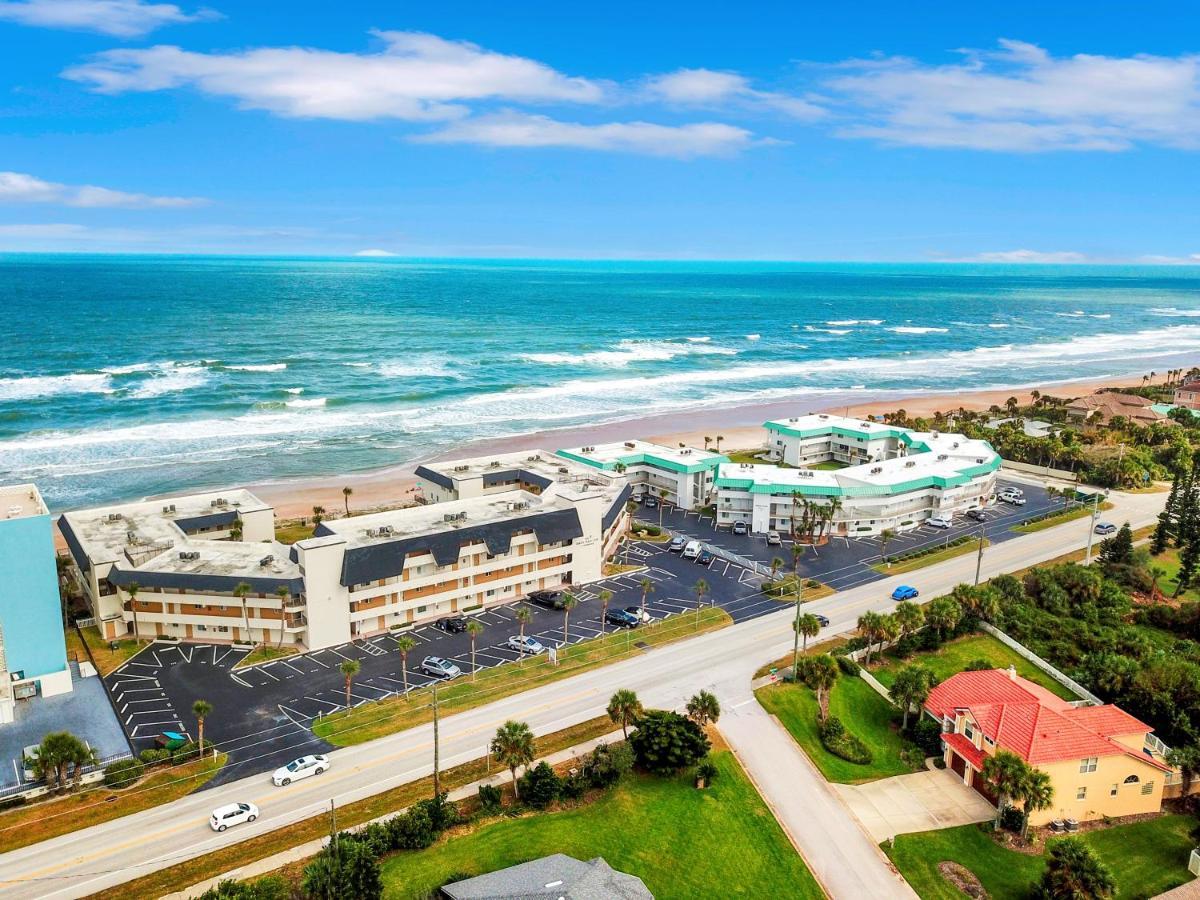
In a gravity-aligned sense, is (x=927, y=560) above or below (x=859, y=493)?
below

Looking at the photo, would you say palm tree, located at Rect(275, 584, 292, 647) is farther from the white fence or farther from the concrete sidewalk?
the white fence

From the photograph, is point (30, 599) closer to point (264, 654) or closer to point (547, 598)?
point (264, 654)

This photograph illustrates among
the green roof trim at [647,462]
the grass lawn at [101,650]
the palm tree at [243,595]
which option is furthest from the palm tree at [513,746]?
the green roof trim at [647,462]

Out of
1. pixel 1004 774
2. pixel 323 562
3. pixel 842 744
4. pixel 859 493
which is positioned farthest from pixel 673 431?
pixel 1004 774

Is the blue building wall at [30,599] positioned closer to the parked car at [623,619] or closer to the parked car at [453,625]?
the parked car at [453,625]

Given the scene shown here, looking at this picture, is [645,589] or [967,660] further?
[645,589]

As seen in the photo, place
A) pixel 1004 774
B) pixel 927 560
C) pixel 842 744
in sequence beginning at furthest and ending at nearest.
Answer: pixel 927 560, pixel 842 744, pixel 1004 774

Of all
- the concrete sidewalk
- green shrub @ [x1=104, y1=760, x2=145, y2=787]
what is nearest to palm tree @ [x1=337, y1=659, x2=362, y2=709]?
the concrete sidewalk
